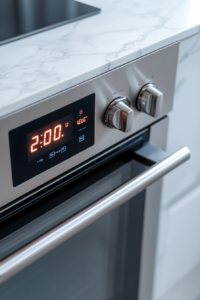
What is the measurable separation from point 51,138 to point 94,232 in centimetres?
24

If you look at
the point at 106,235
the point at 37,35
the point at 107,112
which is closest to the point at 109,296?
the point at 106,235

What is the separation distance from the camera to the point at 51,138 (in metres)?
0.54

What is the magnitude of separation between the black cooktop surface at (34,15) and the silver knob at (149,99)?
0.18m

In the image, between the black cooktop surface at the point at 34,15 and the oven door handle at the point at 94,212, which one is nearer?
the oven door handle at the point at 94,212

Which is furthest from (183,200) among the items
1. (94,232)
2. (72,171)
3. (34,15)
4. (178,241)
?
(34,15)

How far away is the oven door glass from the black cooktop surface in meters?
0.24

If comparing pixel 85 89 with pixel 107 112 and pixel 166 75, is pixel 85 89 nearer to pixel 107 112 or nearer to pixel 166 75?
pixel 107 112

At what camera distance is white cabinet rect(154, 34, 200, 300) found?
0.74 m

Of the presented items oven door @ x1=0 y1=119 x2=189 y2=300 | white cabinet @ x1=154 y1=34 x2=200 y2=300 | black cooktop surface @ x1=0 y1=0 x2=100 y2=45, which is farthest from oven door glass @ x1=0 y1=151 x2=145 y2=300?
black cooktop surface @ x1=0 y1=0 x2=100 y2=45

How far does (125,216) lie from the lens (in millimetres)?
753

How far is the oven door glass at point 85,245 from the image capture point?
590 mm

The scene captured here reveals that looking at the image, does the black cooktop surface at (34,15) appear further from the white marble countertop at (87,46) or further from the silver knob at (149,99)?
the silver knob at (149,99)

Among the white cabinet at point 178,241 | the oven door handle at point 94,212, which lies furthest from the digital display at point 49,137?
the white cabinet at point 178,241

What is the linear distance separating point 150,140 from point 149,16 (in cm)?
22
